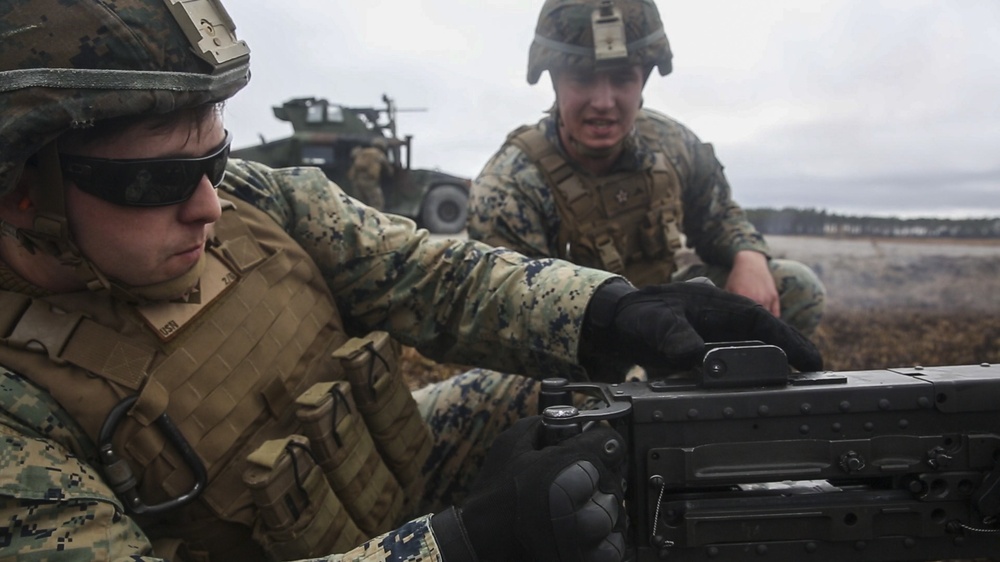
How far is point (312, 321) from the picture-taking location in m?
2.08

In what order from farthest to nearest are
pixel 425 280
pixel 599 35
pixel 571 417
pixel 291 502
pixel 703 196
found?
pixel 703 196 < pixel 599 35 < pixel 425 280 < pixel 291 502 < pixel 571 417

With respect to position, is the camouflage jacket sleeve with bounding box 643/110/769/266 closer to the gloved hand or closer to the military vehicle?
the gloved hand

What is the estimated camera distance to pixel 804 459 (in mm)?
1541

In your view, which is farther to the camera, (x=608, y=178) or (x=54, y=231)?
(x=608, y=178)

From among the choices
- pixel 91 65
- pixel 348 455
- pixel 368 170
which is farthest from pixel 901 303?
pixel 368 170

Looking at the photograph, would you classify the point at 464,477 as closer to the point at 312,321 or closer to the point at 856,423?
the point at 312,321

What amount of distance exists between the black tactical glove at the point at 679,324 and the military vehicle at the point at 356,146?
48.8ft

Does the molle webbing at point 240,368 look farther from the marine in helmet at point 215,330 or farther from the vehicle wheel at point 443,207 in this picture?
the vehicle wheel at point 443,207

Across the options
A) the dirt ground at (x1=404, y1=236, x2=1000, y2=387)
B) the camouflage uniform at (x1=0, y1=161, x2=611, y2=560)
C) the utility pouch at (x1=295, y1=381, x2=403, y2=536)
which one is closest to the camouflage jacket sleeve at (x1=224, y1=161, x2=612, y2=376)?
the camouflage uniform at (x1=0, y1=161, x2=611, y2=560)

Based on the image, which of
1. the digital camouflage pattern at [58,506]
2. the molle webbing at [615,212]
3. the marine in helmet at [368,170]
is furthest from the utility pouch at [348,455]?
the marine in helmet at [368,170]

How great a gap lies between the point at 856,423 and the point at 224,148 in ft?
5.04

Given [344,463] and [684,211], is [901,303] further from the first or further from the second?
[344,463]

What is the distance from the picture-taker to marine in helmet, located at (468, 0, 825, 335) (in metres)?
3.72

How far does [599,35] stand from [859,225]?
11.5m
